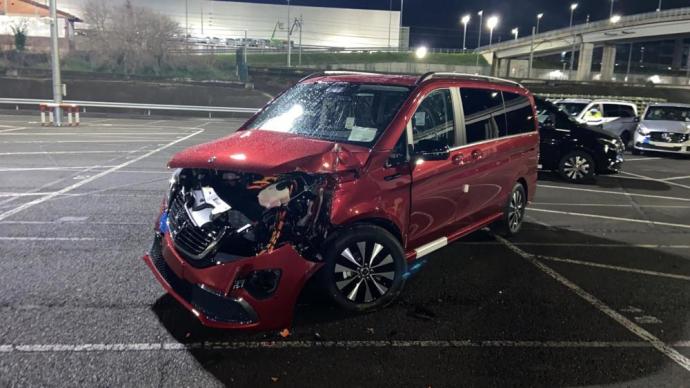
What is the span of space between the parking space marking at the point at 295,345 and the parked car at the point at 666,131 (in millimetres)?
14474

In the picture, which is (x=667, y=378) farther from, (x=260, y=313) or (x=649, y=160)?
(x=649, y=160)

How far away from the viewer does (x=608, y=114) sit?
60.5 feet

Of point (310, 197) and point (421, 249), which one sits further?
point (421, 249)

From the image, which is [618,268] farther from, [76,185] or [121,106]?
[121,106]

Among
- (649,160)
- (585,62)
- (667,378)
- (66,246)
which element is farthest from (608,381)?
(585,62)

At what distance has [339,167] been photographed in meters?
3.88

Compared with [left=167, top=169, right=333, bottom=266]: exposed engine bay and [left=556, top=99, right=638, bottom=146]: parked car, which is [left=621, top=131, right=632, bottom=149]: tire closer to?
[left=556, top=99, right=638, bottom=146]: parked car

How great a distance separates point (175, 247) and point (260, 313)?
82cm

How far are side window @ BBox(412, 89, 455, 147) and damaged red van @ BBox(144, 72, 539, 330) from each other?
0.05 ft

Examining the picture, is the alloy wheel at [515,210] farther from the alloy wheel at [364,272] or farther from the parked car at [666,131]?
the parked car at [666,131]

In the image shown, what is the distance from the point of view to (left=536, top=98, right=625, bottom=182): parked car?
36.3ft

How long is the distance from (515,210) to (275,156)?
389 cm

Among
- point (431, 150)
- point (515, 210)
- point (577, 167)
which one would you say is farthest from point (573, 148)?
point (431, 150)

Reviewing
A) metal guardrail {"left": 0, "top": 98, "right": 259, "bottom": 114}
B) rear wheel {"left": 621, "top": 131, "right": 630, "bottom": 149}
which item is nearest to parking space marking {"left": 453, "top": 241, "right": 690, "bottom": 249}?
rear wheel {"left": 621, "top": 131, "right": 630, "bottom": 149}
